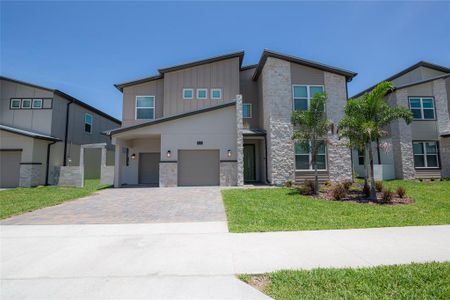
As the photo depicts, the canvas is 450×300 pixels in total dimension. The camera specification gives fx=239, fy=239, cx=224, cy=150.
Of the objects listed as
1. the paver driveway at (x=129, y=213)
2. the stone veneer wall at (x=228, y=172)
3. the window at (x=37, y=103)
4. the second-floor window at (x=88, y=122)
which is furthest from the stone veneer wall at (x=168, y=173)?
the second-floor window at (x=88, y=122)

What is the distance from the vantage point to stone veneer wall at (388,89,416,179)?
56.8 ft

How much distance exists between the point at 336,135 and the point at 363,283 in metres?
14.5

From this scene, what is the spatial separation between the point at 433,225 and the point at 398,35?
990 centimetres

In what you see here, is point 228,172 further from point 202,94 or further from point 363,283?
point 363,283

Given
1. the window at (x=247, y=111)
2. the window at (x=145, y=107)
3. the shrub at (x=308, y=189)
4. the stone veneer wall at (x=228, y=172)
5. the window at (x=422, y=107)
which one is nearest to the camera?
the shrub at (x=308, y=189)

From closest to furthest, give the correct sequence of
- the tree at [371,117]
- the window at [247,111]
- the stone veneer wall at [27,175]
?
1. the tree at [371,117]
2. the stone veneer wall at [27,175]
3. the window at [247,111]

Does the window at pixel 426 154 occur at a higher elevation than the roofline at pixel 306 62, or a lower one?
lower

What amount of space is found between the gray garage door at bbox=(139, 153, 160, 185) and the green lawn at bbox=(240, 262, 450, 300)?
16579mm

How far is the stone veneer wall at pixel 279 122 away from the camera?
50.9ft

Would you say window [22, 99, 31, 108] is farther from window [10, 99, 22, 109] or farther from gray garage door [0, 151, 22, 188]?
gray garage door [0, 151, 22, 188]

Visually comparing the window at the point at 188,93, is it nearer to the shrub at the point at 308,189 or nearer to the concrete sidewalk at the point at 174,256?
the shrub at the point at 308,189

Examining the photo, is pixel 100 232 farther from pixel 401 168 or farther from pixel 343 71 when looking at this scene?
pixel 401 168

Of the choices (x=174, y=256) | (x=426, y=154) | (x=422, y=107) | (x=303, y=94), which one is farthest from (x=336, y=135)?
(x=174, y=256)

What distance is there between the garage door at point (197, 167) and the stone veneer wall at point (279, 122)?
3.73 metres
